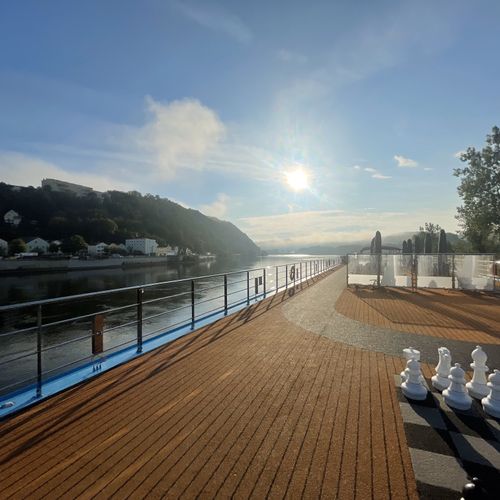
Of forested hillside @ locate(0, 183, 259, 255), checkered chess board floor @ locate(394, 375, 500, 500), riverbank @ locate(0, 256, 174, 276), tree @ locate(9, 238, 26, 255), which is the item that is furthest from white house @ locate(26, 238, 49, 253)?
checkered chess board floor @ locate(394, 375, 500, 500)

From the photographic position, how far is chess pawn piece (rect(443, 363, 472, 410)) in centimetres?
277

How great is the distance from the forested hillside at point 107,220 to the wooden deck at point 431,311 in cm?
10155

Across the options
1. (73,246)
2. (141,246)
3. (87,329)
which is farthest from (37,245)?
(87,329)

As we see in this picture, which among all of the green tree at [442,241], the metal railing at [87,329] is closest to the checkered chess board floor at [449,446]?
the metal railing at [87,329]

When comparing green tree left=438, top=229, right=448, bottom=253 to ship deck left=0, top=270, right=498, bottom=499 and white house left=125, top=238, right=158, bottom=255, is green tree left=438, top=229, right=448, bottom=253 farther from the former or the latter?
white house left=125, top=238, right=158, bottom=255

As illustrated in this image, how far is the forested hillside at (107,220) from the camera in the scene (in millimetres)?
97375

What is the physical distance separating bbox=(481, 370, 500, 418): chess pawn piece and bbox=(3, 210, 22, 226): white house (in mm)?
114450

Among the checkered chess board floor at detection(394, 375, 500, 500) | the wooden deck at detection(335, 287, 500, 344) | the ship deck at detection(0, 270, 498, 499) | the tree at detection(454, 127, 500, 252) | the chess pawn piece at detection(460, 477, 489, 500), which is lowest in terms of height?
the wooden deck at detection(335, 287, 500, 344)

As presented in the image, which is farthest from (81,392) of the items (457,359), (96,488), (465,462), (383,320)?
(383,320)

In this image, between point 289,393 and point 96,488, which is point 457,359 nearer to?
point 289,393

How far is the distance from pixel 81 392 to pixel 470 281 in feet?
39.5

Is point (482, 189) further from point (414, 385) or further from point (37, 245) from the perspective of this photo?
point (37, 245)

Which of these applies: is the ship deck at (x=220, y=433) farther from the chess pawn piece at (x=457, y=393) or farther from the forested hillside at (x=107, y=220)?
the forested hillside at (x=107, y=220)

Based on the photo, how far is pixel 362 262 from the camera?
12.8 meters
